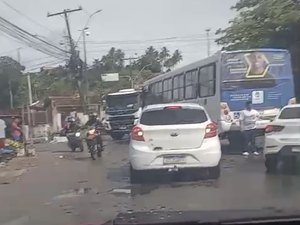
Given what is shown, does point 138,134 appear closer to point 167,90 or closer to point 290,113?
point 290,113

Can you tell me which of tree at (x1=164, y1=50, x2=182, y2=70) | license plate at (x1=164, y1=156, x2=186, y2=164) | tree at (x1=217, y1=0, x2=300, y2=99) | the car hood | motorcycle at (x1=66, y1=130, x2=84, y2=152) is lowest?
motorcycle at (x1=66, y1=130, x2=84, y2=152)

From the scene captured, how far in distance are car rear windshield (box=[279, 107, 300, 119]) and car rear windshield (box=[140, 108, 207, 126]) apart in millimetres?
2167

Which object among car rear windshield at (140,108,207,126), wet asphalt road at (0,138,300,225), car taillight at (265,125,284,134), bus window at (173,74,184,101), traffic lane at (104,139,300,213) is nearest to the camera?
wet asphalt road at (0,138,300,225)

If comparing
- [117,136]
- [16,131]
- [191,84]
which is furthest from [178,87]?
[16,131]

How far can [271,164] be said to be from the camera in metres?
13.2

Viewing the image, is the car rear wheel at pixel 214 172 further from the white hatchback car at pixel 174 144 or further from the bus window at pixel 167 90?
the bus window at pixel 167 90

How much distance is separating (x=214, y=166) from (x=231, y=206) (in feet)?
9.06

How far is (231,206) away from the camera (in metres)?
8.97

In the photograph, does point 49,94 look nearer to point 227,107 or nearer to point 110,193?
point 227,107

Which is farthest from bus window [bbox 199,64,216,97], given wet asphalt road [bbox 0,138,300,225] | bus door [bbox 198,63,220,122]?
wet asphalt road [bbox 0,138,300,225]

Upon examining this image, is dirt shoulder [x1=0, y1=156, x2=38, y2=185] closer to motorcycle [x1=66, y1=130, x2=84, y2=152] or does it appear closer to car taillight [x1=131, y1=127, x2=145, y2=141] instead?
motorcycle [x1=66, y1=130, x2=84, y2=152]

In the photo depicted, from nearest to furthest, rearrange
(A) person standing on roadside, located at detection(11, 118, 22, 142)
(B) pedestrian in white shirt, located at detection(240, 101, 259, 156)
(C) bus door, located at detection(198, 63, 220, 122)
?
1. (B) pedestrian in white shirt, located at detection(240, 101, 259, 156)
2. (C) bus door, located at detection(198, 63, 220, 122)
3. (A) person standing on roadside, located at detection(11, 118, 22, 142)

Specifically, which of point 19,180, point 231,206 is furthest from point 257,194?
point 19,180

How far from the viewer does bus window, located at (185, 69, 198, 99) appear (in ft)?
67.5
